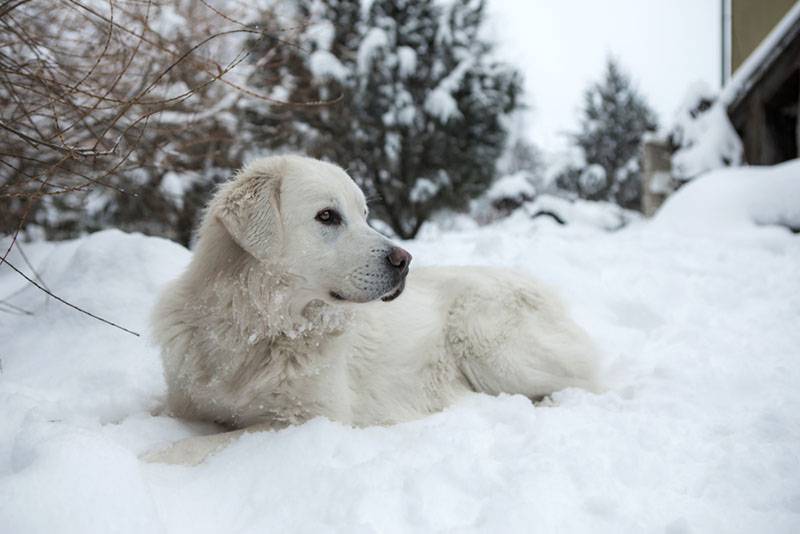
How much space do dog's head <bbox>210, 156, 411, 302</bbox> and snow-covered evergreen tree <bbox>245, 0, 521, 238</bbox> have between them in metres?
9.65

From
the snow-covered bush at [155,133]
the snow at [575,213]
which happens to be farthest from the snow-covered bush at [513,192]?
the snow-covered bush at [155,133]

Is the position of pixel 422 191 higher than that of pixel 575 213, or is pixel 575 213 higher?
pixel 422 191

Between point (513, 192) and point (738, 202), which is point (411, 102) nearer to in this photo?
point (513, 192)

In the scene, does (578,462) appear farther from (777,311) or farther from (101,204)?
(101,204)

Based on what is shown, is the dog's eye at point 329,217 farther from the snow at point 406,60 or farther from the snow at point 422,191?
the snow at point 406,60

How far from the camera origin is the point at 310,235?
94.7 inches

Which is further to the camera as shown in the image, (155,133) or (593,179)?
(593,179)

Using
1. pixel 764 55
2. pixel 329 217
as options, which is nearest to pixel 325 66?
pixel 764 55

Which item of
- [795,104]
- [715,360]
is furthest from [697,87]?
[715,360]

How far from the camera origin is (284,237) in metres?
2.39

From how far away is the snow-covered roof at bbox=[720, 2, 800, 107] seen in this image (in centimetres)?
722

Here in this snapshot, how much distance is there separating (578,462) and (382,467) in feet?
2.27

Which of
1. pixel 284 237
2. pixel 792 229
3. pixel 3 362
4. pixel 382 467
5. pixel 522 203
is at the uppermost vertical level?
pixel 284 237

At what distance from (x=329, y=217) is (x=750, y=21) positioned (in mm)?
10873
